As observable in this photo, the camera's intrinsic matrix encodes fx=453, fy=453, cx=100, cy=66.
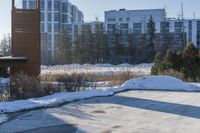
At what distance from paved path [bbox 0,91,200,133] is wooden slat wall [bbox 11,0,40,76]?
37.4ft

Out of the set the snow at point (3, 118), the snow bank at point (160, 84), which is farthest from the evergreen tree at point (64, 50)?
the snow at point (3, 118)

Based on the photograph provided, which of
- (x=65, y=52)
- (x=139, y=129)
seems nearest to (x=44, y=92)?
(x=139, y=129)

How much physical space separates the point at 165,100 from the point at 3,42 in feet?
275

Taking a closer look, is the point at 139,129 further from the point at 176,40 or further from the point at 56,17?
the point at 56,17

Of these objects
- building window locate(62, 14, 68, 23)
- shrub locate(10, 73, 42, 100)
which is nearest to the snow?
shrub locate(10, 73, 42, 100)

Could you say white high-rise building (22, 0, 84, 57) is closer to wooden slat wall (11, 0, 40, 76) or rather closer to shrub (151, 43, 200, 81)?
wooden slat wall (11, 0, 40, 76)

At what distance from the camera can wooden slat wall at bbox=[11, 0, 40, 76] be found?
25188 mm

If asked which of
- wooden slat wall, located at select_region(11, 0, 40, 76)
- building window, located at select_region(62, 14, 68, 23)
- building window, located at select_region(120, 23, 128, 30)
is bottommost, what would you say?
wooden slat wall, located at select_region(11, 0, 40, 76)

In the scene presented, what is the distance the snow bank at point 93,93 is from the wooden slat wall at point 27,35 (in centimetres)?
770

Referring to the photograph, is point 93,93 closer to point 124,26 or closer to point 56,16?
point 124,26

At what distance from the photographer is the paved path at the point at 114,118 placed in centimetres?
931

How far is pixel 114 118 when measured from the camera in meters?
10.6

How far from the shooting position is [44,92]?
52.1ft

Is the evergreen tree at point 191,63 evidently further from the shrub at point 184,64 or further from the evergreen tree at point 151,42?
the evergreen tree at point 151,42
